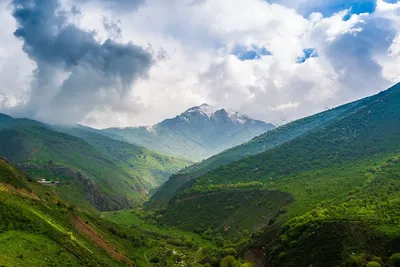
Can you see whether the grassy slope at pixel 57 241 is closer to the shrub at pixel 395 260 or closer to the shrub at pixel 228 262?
the shrub at pixel 228 262

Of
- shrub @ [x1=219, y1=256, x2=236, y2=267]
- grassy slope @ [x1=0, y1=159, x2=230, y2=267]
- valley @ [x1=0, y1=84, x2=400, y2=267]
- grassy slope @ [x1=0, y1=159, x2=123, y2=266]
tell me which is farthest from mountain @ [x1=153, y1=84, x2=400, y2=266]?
grassy slope @ [x1=0, y1=159, x2=123, y2=266]

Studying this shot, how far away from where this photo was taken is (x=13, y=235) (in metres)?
59.4

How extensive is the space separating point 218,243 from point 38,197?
72.3 m

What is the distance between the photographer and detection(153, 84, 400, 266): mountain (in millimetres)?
66312

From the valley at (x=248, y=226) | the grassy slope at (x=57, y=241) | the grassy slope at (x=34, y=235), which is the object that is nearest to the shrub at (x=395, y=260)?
the valley at (x=248, y=226)

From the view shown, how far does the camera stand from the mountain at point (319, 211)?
218 ft

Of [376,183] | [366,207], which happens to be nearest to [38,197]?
[366,207]

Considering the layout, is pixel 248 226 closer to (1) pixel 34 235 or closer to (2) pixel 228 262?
(2) pixel 228 262

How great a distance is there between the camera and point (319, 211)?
90188 millimetres

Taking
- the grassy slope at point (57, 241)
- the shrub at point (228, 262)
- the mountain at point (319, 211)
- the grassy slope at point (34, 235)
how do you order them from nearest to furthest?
the grassy slope at point (34, 235) < the grassy slope at point (57, 241) < the mountain at point (319, 211) < the shrub at point (228, 262)

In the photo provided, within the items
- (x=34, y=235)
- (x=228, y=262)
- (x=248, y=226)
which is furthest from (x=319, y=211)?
(x=34, y=235)

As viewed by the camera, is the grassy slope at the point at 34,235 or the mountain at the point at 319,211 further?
the mountain at the point at 319,211

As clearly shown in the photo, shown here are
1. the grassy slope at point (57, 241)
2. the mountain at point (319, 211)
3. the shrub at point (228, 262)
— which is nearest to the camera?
the grassy slope at point (57, 241)

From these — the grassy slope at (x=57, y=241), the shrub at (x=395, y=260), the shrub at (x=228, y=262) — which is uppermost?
the grassy slope at (x=57, y=241)
